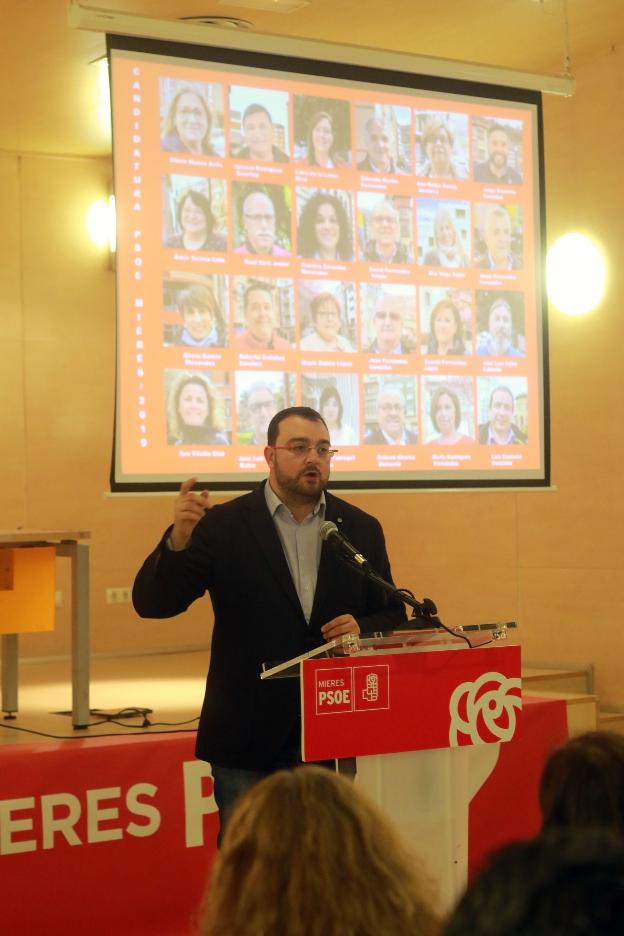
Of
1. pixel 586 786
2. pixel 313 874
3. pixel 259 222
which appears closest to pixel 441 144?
pixel 259 222

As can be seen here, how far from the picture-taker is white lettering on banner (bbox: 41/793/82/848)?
12.9 ft

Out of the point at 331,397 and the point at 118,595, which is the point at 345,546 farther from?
the point at 118,595

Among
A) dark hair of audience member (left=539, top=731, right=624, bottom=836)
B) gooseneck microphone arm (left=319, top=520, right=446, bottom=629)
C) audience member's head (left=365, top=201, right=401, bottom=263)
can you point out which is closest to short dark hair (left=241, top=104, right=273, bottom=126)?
audience member's head (left=365, top=201, right=401, bottom=263)

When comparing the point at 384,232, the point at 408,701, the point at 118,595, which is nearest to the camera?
the point at 408,701

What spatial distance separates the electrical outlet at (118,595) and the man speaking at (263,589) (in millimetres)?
4655

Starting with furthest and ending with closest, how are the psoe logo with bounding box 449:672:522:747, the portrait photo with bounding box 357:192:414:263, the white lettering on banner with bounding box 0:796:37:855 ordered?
the portrait photo with bounding box 357:192:414:263, the white lettering on banner with bounding box 0:796:37:855, the psoe logo with bounding box 449:672:522:747

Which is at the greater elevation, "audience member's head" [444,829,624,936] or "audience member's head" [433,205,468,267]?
"audience member's head" [433,205,468,267]

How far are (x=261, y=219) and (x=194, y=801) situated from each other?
202 cm

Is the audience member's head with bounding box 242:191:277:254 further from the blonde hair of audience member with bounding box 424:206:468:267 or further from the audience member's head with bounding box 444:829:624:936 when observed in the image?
the audience member's head with bounding box 444:829:624:936

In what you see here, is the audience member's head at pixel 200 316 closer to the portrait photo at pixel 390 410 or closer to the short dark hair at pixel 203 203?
the short dark hair at pixel 203 203

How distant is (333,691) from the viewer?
259 cm

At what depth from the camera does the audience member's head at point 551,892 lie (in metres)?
0.61

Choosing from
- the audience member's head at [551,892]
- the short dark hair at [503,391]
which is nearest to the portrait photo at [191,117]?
the short dark hair at [503,391]

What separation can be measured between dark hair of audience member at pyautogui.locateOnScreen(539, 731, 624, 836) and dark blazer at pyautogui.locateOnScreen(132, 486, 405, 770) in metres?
1.57
